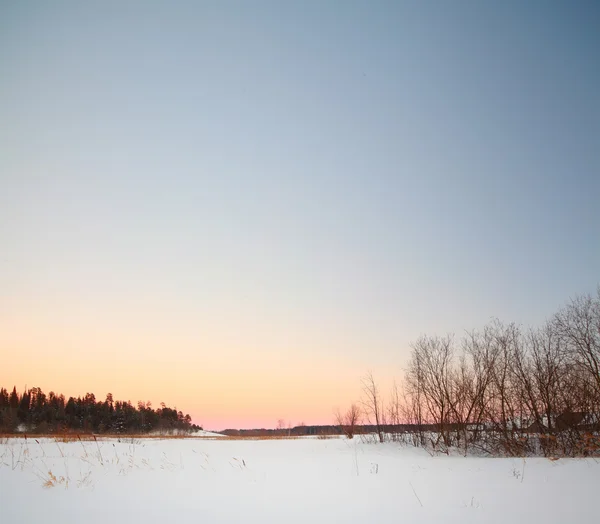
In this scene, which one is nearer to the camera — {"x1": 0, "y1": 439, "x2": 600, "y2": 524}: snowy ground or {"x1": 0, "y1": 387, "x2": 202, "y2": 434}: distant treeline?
{"x1": 0, "y1": 439, "x2": 600, "y2": 524}: snowy ground

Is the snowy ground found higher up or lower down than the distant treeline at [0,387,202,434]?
higher up

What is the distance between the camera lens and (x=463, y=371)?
21.2 metres

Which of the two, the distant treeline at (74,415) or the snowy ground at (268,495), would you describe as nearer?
the snowy ground at (268,495)

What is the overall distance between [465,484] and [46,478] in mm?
8045

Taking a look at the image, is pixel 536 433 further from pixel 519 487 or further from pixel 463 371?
pixel 519 487

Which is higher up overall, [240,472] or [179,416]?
[240,472]

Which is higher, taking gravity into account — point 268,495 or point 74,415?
point 268,495

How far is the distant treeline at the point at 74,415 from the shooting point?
67.9 metres

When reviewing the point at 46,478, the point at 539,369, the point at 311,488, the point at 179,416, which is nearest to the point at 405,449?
the point at 539,369

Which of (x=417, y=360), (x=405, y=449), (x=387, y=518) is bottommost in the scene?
(x=405, y=449)

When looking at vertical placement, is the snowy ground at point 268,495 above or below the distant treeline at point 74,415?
above

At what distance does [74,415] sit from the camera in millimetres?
74625

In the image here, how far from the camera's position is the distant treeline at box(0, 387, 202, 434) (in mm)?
67906

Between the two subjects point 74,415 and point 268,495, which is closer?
point 268,495
